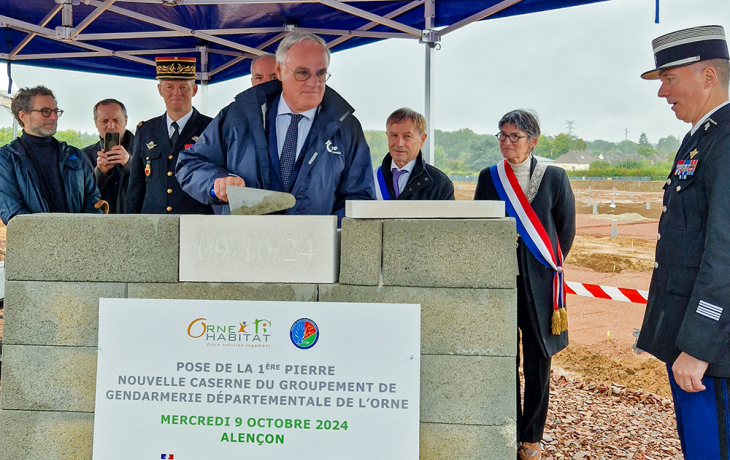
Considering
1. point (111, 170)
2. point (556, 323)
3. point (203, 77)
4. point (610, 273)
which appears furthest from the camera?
point (610, 273)

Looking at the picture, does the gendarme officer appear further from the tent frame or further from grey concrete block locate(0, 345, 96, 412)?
grey concrete block locate(0, 345, 96, 412)

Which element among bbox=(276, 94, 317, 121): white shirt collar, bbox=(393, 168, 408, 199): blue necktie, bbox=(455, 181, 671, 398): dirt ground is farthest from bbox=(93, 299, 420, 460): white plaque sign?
bbox=(455, 181, 671, 398): dirt ground

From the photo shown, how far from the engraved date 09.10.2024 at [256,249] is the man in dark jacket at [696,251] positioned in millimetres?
1167

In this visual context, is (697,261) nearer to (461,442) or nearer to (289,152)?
(461,442)

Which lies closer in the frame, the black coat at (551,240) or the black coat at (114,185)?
the black coat at (551,240)

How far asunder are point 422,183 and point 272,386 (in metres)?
1.67

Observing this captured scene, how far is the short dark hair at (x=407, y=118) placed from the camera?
3057 mm

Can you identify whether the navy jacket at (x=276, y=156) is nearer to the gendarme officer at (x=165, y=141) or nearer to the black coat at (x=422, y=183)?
the black coat at (x=422, y=183)

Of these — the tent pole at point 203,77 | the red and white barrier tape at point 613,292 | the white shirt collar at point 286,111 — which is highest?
the tent pole at point 203,77

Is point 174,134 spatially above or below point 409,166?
above

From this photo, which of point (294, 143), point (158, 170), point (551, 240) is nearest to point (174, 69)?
point (158, 170)

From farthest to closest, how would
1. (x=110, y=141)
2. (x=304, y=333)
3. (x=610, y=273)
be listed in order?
1. (x=610, y=273)
2. (x=110, y=141)
3. (x=304, y=333)

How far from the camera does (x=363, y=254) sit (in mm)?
1588

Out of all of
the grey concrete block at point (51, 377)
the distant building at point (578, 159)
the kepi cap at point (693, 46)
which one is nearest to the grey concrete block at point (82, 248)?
the grey concrete block at point (51, 377)
